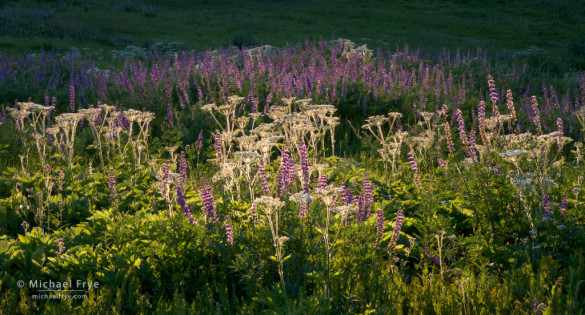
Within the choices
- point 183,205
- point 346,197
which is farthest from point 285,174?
point 183,205

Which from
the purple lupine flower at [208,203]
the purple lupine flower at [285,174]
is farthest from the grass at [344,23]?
the purple lupine flower at [208,203]

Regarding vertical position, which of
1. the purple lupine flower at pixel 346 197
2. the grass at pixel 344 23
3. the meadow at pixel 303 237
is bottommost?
the meadow at pixel 303 237

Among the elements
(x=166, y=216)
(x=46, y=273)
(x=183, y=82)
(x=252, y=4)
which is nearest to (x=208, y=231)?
(x=166, y=216)

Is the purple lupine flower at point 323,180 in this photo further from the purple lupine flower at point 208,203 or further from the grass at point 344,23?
the grass at point 344,23

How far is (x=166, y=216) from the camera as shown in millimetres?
4348

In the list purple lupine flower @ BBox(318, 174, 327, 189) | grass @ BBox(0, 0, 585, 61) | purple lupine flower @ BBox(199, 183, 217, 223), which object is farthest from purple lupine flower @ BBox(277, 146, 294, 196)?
grass @ BBox(0, 0, 585, 61)

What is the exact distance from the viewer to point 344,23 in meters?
35.9

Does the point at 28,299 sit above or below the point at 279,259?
below

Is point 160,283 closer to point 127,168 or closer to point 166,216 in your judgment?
point 166,216

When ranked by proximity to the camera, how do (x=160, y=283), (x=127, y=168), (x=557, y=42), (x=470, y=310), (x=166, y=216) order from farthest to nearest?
(x=557, y=42) → (x=127, y=168) → (x=166, y=216) → (x=160, y=283) → (x=470, y=310)

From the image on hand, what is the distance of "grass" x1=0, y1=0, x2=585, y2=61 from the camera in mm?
27391

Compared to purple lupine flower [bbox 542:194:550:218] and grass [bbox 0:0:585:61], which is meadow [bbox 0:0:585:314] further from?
grass [bbox 0:0:585:61]

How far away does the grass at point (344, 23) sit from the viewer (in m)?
27.4

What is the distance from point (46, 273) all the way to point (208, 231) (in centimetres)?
143
